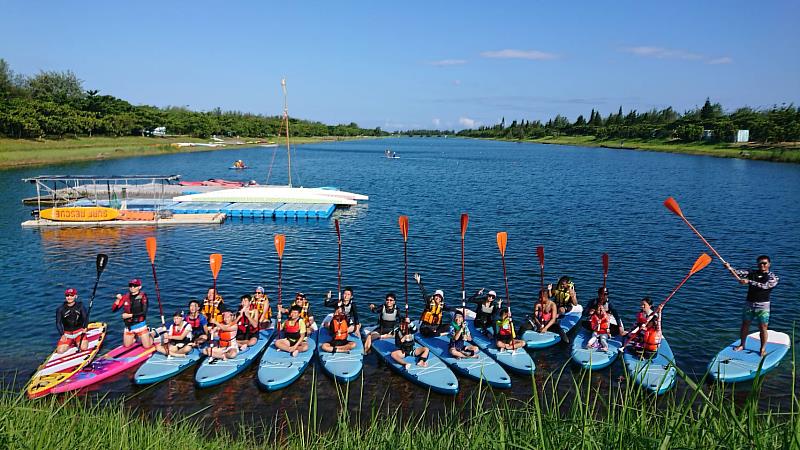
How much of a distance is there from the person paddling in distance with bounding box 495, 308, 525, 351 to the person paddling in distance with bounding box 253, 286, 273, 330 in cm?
742

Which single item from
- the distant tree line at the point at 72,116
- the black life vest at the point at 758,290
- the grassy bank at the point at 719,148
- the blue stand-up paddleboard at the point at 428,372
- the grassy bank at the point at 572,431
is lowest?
the blue stand-up paddleboard at the point at 428,372

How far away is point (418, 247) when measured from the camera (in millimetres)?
33062

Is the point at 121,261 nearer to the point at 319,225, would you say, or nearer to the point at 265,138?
the point at 319,225

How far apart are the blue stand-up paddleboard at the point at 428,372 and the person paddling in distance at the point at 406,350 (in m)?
0.10

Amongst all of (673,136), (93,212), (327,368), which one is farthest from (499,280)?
(673,136)

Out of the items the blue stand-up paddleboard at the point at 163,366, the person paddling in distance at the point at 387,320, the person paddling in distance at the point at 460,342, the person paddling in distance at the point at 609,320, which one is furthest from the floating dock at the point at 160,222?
the person paddling in distance at the point at 609,320

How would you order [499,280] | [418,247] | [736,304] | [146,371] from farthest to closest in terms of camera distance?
[418,247], [499,280], [736,304], [146,371]

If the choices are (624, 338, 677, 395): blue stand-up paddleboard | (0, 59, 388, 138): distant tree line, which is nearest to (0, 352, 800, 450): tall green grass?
(624, 338, 677, 395): blue stand-up paddleboard

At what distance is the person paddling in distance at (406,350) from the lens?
1593cm

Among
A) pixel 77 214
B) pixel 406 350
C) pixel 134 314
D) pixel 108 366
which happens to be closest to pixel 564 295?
pixel 406 350

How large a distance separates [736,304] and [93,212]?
37.5 m

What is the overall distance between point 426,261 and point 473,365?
1406cm

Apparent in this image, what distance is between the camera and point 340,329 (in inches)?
652

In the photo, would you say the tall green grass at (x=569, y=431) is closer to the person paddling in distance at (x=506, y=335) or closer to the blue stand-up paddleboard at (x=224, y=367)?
the blue stand-up paddleboard at (x=224, y=367)
